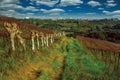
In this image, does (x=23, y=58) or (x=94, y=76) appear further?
(x=23, y=58)

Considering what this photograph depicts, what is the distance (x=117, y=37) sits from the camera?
10938 centimetres

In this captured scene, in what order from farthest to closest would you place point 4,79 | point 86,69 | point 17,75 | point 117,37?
point 117,37, point 86,69, point 17,75, point 4,79

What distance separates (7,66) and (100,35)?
336 ft

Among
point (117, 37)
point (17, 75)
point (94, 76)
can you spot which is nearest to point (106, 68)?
point (94, 76)

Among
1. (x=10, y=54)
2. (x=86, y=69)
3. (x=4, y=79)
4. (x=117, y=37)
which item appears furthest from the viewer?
(x=117, y=37)

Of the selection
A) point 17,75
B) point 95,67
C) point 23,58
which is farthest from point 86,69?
point 17,75

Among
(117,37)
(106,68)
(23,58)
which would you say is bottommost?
(117,37)

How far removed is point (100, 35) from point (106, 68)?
315ft

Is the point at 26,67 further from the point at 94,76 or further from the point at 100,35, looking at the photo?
the point at 100,35

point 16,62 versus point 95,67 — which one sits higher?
point 16,62

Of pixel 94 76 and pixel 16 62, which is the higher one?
pixel 16 62

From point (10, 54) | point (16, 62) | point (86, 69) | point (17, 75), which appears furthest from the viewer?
point (86, 69)

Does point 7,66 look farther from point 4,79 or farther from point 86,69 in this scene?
point 86,69

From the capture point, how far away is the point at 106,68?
19.9 metres
